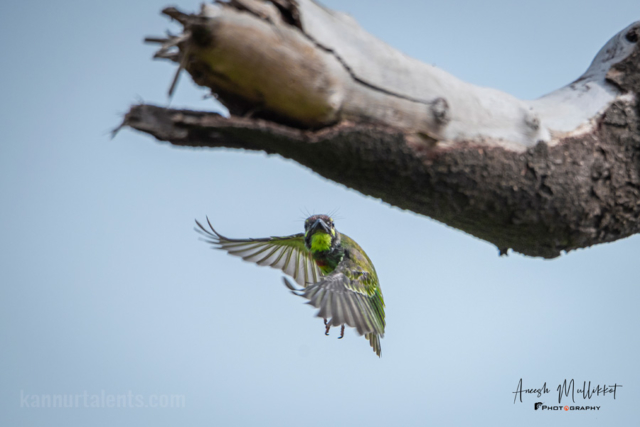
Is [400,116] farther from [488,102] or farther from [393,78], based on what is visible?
[488,102]

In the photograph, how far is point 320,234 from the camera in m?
3.64

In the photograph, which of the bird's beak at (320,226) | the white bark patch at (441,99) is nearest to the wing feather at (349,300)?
the bird's beak at (320,226)

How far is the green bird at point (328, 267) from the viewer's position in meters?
3.13

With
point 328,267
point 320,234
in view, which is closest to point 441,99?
point 320,234

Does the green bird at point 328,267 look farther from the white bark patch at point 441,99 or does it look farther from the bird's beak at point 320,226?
the white bark patch at point 441,99

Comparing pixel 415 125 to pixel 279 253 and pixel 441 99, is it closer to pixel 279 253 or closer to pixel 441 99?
pixel 441 99

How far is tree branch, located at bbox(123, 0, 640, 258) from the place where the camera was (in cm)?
183

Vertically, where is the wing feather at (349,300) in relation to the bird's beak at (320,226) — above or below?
below

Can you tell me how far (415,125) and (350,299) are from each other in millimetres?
1555

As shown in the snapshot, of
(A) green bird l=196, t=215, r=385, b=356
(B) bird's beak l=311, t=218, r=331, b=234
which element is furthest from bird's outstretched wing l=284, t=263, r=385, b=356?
(B) bird's beak l=311, t=218, r=331, b=234

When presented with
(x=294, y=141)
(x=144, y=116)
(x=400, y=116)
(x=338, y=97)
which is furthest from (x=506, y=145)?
(x=144, y=116)

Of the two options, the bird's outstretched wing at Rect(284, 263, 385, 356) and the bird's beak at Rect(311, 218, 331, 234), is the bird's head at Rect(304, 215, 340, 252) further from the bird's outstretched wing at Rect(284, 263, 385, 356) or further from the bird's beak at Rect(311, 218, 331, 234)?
the bird's outstretched wing at Rect(284, 263, 385, 356)

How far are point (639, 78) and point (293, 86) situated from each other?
1720 millimetres

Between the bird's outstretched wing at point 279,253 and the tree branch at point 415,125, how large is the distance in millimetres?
1836
